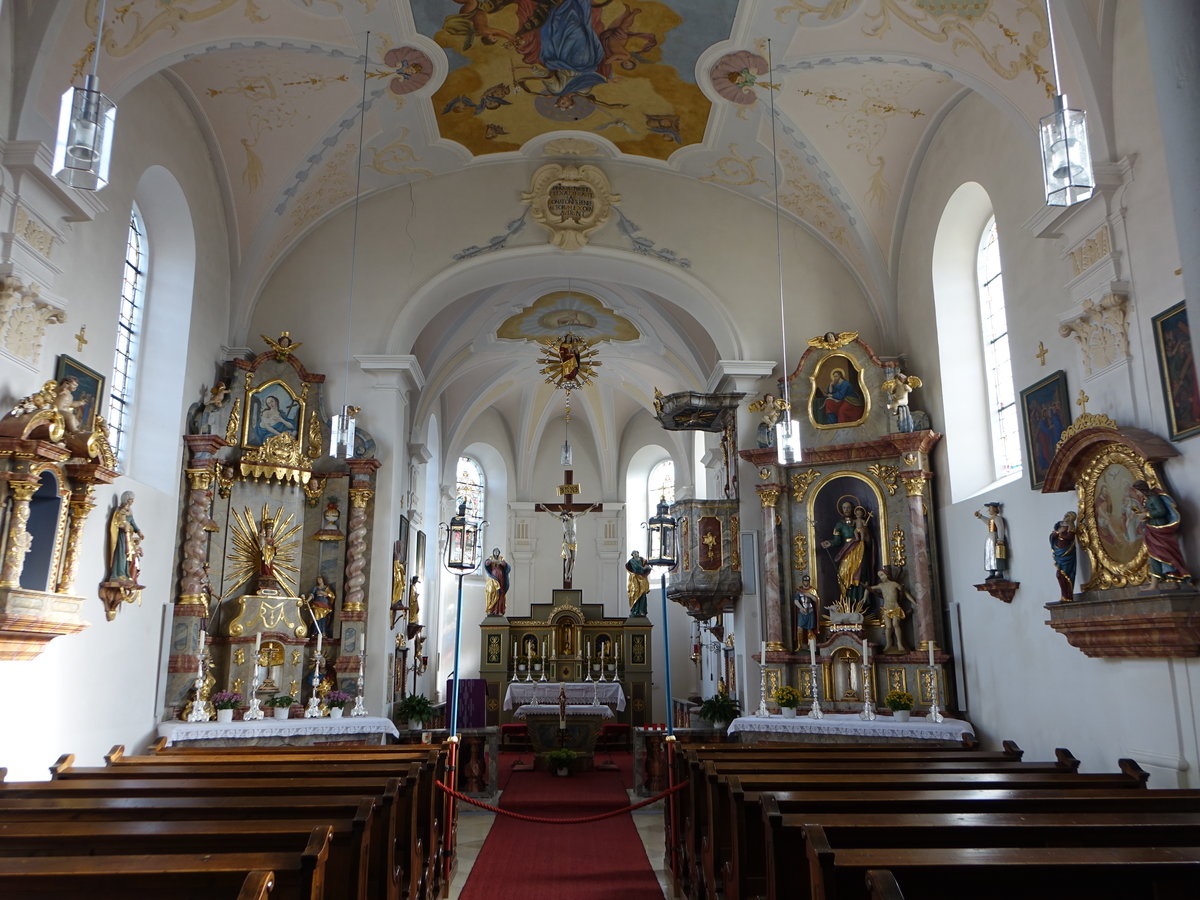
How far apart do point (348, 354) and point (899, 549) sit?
7.72m

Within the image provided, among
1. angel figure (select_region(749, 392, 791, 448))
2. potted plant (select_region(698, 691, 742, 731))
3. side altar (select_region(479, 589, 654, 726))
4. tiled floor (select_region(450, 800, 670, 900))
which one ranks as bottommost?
tiled floor (select_region(450, 800, 670, 900))

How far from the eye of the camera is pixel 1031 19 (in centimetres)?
834

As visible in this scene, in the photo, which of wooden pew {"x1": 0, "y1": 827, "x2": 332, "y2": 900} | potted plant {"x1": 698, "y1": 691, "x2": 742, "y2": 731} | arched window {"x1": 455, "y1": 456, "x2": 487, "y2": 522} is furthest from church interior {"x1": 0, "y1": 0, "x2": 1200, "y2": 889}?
arched window {"x1": 455, "y1": 456, "x2": 487, "y2": 522}

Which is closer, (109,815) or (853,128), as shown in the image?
(109,815)

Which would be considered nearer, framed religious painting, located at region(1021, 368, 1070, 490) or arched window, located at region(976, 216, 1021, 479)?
framed religious painting, located at region(1021, 368, 1070, 490)

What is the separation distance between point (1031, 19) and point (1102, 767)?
6.46 metres

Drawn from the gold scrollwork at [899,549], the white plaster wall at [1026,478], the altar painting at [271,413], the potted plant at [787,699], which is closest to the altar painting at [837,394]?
the white plaster wall at [1026,478]

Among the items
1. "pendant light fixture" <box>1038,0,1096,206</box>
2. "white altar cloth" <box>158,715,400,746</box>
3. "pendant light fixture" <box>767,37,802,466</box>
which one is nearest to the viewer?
"pendant light fixture" <box>1038,0,1096,206</box>

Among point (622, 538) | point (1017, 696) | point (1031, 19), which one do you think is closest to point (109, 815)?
point (1017, 696)

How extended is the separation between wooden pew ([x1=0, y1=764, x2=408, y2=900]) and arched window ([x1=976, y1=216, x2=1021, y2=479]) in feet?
26.1

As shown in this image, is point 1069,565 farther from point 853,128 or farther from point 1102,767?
point 853,128

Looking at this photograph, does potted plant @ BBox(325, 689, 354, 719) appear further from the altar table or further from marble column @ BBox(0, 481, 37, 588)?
marble column @ BBox(0, 481, 37, 588)

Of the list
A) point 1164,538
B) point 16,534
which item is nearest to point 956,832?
point 1164,538

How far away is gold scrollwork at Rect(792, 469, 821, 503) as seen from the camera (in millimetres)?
12617
